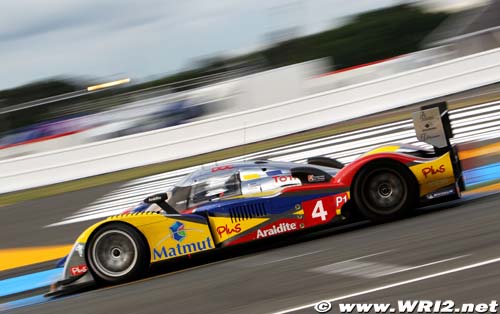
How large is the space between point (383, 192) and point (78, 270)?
135 inches

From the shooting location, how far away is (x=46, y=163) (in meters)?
21.7

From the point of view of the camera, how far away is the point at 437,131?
27.0ft

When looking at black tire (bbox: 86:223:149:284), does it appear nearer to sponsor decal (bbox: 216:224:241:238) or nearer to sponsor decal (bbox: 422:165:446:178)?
→ sponsor decal (bbox: 216:224:241:238)

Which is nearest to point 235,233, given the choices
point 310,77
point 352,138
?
point 352,138

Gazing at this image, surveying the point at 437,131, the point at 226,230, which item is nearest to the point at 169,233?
the point at 226,230

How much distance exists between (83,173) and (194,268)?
13.9 meters

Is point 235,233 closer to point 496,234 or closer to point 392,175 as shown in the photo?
point 392,175

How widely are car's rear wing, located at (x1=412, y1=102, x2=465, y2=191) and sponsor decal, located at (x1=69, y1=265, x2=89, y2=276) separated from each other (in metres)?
3.96

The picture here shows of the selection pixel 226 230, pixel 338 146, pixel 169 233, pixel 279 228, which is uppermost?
pixel 338 146

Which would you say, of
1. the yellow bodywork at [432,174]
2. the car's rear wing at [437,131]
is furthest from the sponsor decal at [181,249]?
the car's rear wing at [437,131]

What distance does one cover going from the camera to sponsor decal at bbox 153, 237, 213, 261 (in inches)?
319

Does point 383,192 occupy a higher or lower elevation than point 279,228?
higher

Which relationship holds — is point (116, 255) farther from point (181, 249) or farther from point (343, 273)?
point (343, 273)

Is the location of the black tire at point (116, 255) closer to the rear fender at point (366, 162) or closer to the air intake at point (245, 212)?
the air intake at point (245, 212)
